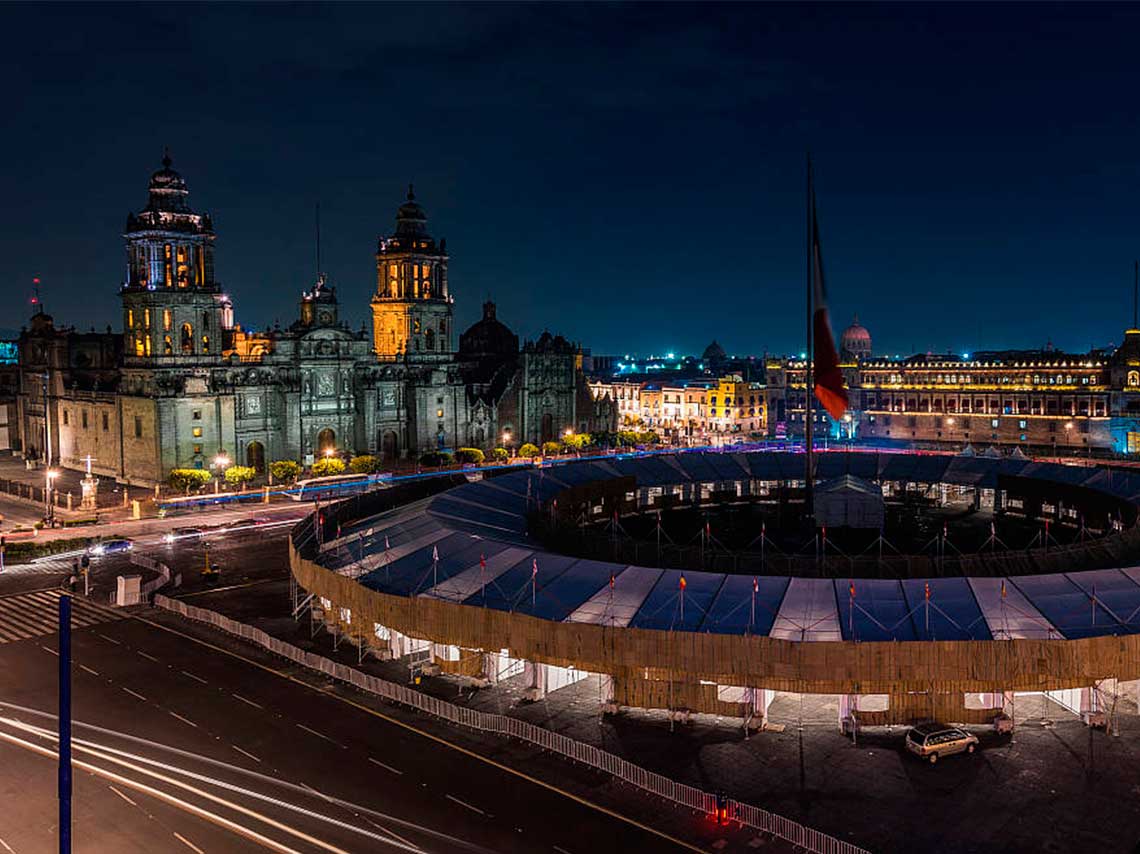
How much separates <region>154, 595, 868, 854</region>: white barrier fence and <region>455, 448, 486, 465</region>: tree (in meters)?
82.7

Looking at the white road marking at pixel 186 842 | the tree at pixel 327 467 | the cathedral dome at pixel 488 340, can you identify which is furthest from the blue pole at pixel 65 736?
the cathedral dome at pixel 488 340

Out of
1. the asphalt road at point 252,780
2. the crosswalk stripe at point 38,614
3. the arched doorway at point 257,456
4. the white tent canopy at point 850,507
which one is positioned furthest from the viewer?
the arched doorway at point 257,456

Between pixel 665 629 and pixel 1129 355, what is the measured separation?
15686 cm

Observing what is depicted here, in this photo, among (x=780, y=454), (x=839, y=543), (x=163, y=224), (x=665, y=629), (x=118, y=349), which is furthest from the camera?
(x=118, y=349)

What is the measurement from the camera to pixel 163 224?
125750 mm

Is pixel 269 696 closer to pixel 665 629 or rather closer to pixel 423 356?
pixel 665 629

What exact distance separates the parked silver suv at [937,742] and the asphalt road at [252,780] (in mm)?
12653

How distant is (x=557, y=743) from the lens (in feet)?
144

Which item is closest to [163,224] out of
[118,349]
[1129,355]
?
[118,349]

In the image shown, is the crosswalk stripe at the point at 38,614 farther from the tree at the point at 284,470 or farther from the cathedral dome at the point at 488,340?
the cathedral dome at the point at 488,340

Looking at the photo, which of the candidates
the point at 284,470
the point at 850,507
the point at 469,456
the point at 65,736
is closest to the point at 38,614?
the point at 65,736

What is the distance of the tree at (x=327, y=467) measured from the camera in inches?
5015

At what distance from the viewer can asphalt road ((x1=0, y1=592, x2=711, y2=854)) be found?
36625mm

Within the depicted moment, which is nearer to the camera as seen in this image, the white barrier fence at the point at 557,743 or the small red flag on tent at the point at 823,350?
the white barrier fence at the point at 557,743
